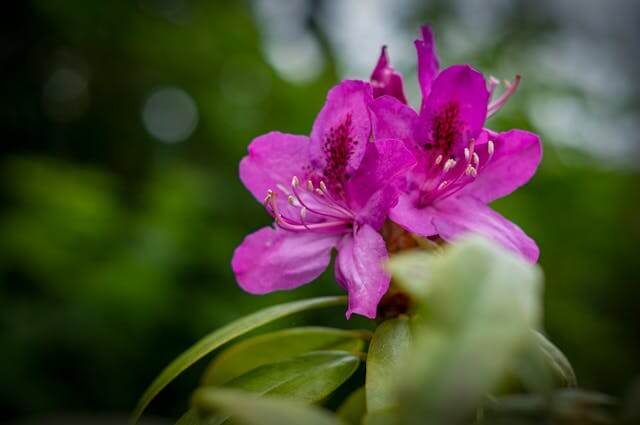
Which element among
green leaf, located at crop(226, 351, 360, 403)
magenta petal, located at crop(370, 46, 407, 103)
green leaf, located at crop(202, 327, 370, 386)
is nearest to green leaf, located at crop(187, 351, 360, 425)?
green leaf, located at crop(226, 351, 360, 403)

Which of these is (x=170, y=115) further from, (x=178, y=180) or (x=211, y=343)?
(x=211, y=343)

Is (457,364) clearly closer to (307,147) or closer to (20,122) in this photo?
(307,147)

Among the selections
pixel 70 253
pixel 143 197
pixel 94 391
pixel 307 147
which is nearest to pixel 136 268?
pixel 70 253

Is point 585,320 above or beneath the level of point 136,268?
beneath

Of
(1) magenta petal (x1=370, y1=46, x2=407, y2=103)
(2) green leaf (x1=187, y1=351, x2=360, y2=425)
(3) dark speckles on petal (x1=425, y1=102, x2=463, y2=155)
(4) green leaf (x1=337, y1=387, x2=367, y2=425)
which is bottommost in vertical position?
(4) green leaf (x1=337, y1=387, x2=367, y2=425)

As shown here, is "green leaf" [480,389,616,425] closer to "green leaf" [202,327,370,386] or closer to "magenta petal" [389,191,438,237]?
"magenta petal" [389,191,438,237]

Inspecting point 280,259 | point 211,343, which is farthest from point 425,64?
point 211,343
